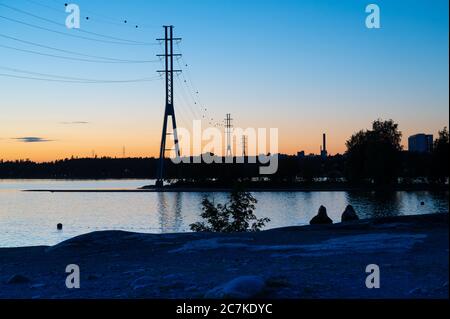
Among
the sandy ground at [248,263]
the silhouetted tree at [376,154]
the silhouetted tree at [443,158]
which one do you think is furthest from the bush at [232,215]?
the silhouetted tree at [376,154]

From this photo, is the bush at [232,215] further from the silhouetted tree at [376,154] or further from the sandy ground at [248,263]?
the silhouetted tree at [376,154]

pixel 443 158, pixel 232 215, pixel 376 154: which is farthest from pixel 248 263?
pixel 376 154

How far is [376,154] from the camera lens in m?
119

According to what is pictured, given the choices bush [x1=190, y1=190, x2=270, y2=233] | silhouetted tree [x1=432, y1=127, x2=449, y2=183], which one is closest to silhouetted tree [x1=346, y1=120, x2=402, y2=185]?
Answer: bush [x1=190, y1=190, x2=270, y2=233]

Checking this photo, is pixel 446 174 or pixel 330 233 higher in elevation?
pixel 446 174

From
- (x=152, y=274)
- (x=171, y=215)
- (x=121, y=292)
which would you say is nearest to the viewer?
(x=121, y=292)

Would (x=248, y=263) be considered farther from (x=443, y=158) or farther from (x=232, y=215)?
(x=232, y=215)

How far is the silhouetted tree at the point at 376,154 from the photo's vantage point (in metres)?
120

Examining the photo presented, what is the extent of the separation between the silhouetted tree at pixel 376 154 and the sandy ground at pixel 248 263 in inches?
4002

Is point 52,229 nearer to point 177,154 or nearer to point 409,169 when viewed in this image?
point 177,154

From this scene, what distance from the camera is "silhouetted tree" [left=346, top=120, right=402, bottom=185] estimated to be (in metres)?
120

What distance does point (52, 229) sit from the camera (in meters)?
54.9
